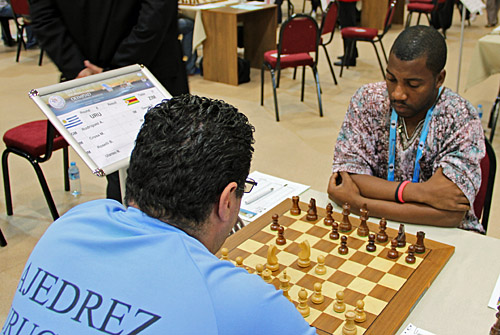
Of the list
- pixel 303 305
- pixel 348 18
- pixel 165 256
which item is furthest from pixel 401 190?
pixel 348 18

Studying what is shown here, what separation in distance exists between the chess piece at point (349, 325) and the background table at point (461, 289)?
12cm

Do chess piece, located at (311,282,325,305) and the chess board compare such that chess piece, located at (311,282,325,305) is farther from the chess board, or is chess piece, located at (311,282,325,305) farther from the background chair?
the background chair

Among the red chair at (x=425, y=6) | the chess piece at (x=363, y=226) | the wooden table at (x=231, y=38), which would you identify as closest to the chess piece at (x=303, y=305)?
the chess piece at (x=363, y=226)

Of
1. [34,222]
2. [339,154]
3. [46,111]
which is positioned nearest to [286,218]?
[339,154]

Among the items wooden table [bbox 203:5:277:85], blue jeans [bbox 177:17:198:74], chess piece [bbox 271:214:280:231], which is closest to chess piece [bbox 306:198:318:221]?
chess piece [bbox 271:214:280:231]

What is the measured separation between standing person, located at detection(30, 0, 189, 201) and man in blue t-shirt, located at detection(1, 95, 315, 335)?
168 centimetres

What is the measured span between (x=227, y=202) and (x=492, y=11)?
9.01m

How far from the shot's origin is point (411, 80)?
189 cm

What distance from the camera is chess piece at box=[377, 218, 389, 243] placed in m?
1.71

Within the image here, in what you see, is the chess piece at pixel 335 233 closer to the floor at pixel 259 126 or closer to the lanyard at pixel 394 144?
the lanyard at pixel 394 144

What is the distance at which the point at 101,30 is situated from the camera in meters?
2.64

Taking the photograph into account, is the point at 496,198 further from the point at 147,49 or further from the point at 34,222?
the point at 34,222

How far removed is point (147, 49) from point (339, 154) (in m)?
1.17

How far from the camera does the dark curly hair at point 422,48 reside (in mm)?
1858
